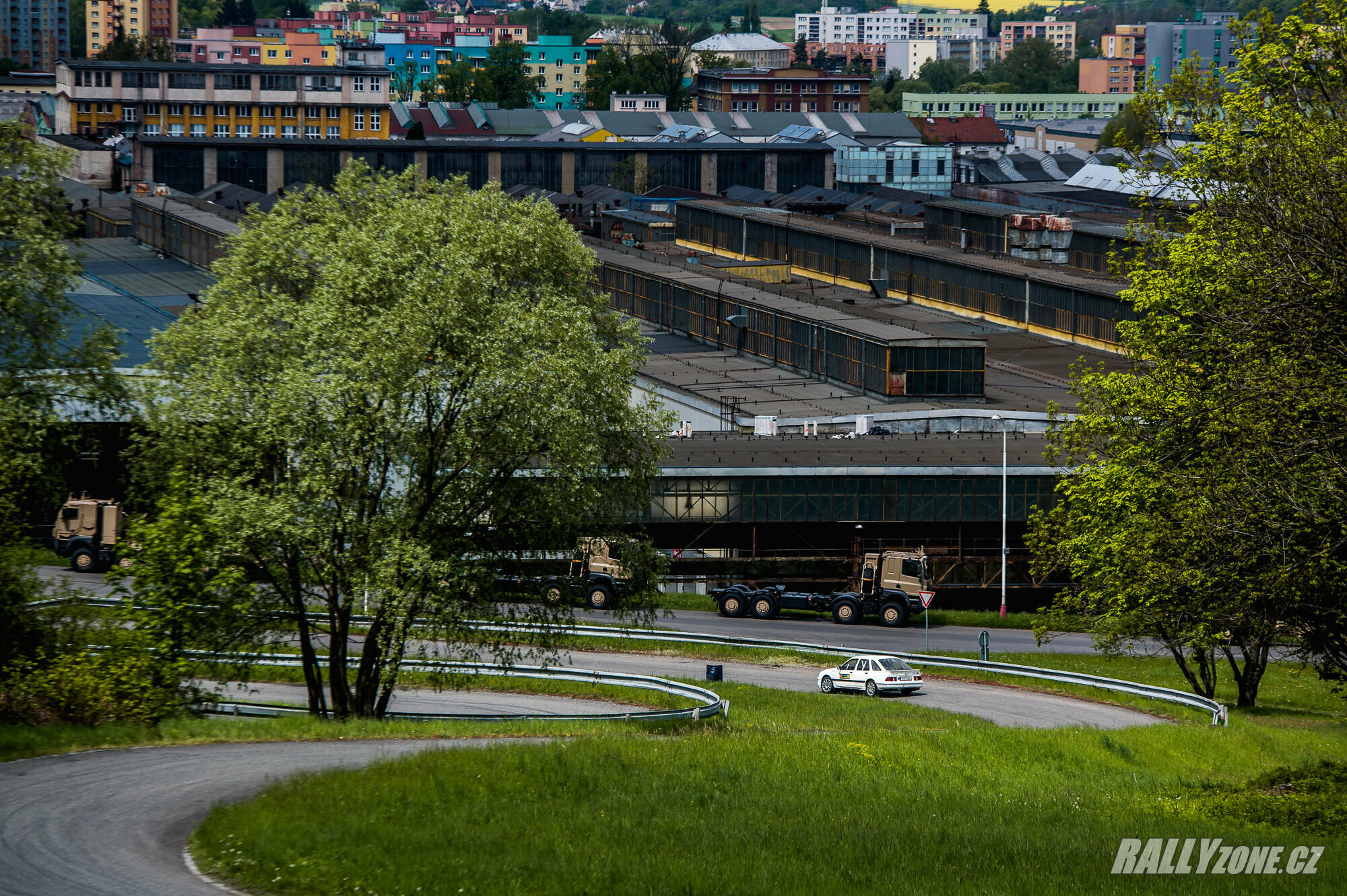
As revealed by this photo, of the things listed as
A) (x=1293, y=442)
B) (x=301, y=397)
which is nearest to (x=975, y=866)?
(x=1293, y=442)

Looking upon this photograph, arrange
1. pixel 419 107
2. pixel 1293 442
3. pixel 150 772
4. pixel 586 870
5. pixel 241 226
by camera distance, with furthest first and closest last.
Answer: pixel 419 107, pixel 241 226, pixel 1293 442, pixel 150 772, pixel 586 870

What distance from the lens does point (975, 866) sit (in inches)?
752

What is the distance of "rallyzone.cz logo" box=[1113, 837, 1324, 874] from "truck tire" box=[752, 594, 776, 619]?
1339 inches

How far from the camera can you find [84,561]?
54.4 meters

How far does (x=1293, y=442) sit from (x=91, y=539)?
44.6 m

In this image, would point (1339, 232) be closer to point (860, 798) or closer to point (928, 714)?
point (860, 798)

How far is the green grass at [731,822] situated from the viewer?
18047mm

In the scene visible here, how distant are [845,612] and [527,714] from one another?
1950 cm

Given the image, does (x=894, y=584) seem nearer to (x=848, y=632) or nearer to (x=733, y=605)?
(x=848, y=632)

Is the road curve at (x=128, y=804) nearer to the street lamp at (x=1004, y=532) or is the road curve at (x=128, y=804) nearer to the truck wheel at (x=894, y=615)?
the truck wheel at (x=894, y=615)

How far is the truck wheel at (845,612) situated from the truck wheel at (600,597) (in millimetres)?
8450

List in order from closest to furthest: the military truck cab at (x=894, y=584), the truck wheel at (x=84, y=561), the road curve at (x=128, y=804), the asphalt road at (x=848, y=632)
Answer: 1. the road curve at (x=128, y=804)
2. the asphalt road at (x=848, y=632)
3. the military truck cab at (x=894, y=584)
4. the truck wheel at (x=84, y=561)

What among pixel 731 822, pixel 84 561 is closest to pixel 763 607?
pixel 84 561

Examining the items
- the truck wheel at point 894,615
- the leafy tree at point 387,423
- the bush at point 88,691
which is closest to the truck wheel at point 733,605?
the truck wheel at point 894,615
